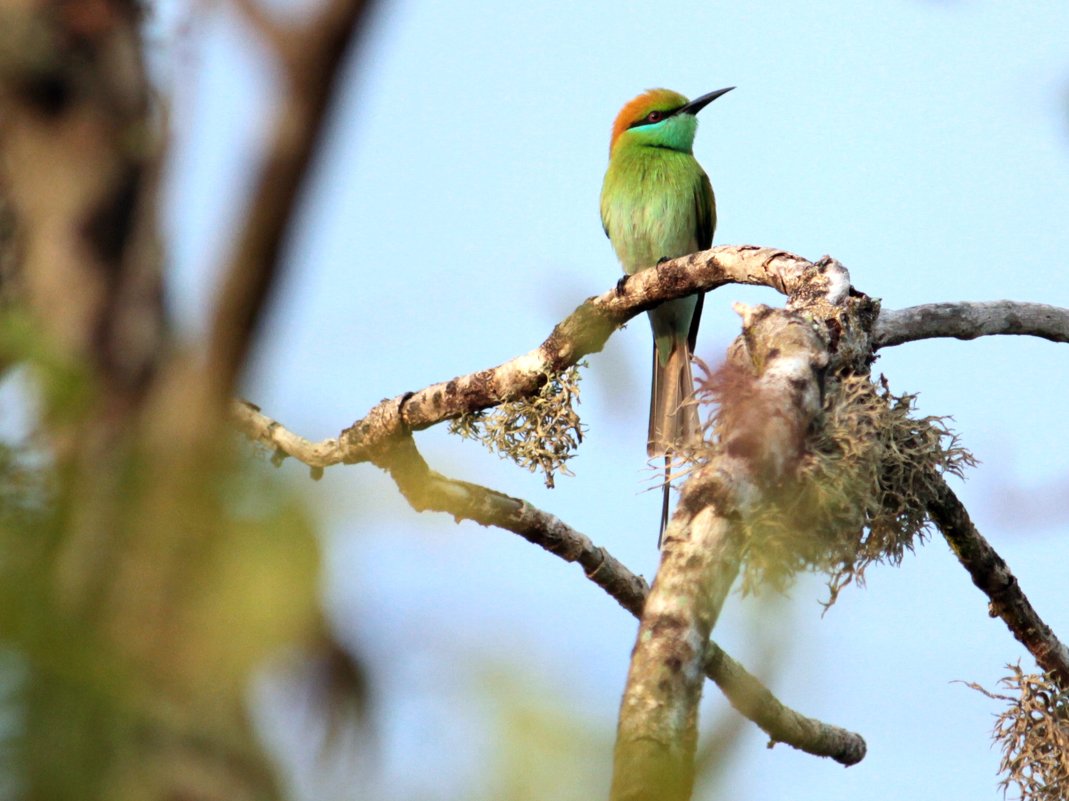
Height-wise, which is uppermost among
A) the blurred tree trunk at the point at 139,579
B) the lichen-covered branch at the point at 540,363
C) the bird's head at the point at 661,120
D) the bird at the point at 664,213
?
the bird's head at the point at 661,120

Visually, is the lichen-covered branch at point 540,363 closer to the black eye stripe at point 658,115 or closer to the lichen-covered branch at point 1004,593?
the lichen-covered branch at point 1004,593

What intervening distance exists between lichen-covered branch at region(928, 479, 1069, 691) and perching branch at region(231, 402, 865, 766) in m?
0.44

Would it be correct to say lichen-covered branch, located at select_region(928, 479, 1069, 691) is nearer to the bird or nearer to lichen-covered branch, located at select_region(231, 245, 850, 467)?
lichen-covered branch, located at select_region(231, 245, 850, 467)

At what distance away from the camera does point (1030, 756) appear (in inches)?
96.5

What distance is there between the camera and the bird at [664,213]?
441 centimetres

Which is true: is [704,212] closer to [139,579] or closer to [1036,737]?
[1036,737]

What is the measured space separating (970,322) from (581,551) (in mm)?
1008

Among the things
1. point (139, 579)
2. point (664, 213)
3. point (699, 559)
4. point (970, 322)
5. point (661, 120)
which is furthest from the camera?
point (661, 120)

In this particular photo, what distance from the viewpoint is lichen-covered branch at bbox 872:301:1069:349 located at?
2414 mm

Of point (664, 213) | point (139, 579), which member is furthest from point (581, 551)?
point (664, 213)

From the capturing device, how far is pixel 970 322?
8.56 feet

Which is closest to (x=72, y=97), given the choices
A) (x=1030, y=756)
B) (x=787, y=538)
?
(x=787, y=538)

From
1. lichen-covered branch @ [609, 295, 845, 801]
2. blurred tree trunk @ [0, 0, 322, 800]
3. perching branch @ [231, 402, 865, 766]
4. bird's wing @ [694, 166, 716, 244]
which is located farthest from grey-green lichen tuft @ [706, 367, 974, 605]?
bird's wing @ [694, 166, 716, 244]

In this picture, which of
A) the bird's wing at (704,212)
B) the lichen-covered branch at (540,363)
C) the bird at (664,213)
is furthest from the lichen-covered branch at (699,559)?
the bird's wing at (704,212)
